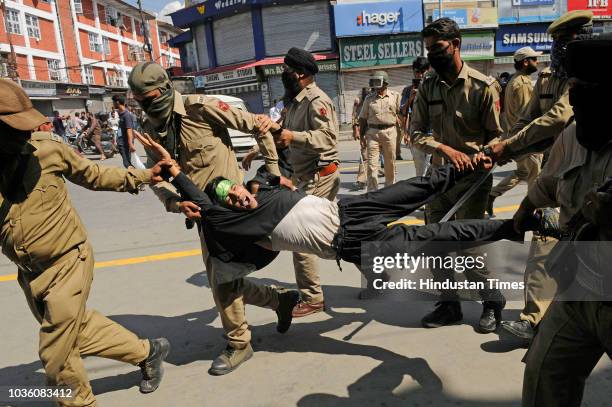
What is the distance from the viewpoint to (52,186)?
7.74 ft

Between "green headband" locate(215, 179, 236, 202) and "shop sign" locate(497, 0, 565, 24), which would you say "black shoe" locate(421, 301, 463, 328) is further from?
"shop sign" locate(497, 0, 565, 24)

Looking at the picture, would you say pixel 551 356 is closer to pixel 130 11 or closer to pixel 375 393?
pixel 375 393

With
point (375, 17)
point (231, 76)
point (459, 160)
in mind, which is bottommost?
point (459, 160)

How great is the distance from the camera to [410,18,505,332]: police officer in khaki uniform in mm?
3059

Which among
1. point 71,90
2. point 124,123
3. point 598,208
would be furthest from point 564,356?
point 71,90

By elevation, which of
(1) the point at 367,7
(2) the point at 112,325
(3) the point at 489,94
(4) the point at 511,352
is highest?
(1) the point at 367,7

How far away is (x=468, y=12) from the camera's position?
859 inches

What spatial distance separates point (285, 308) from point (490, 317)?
4.51ft

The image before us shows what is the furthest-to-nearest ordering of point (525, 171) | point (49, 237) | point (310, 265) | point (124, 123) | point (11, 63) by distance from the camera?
point (11, 63) → point (124, 123) → point (525, 171) → point (310, 265) → point (49, 237)

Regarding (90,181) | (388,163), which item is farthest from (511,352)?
(388,163)

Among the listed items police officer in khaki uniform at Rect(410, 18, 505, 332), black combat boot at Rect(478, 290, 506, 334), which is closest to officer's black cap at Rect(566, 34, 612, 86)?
police officer in khaki uniform at Rect(410, 18, 505, 332)

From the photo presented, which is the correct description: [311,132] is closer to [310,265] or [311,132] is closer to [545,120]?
[310,265]

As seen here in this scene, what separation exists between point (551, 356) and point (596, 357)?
152 mm

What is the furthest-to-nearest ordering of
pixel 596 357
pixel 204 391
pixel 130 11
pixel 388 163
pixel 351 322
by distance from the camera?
pixel 130 11
pixel 388 163
pixel 351 322
pixel 204 391
pixel 596 357
